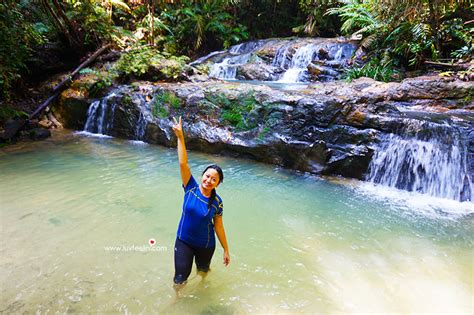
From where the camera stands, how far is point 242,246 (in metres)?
3.82

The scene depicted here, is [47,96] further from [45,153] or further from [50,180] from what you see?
[50,180]

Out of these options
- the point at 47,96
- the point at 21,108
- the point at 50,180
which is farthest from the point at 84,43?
the point at 50,180

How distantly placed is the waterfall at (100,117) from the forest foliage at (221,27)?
59.5 inches

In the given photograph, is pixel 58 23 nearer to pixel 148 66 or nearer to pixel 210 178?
pixel 148 66

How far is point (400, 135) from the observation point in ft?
19.9

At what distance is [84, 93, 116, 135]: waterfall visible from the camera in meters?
9.46

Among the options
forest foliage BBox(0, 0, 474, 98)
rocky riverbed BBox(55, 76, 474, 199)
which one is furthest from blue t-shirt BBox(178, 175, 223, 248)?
forest foliage BBox(0, 0, 474, 98)

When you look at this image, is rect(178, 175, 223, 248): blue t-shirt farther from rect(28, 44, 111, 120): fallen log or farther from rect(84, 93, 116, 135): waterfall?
rect(28, 44, 111, 120): fallen log

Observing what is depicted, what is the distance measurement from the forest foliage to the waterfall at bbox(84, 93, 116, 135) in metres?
1.51

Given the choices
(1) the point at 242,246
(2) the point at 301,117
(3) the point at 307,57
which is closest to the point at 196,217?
(1) the point at 242,246

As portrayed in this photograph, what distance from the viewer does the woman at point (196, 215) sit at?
262cm

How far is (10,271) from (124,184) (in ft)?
8.59

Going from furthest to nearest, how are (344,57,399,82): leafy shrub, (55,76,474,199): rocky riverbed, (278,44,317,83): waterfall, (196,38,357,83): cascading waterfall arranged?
(278,44,317,83): waterfall
(196,38,357,83): cascading waterfall
(344,57,399,82): leafy shrub
(55,76,474,199): rocky riverbed

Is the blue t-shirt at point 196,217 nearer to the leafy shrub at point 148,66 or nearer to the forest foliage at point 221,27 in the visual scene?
the leafy shrub at point 148,66
